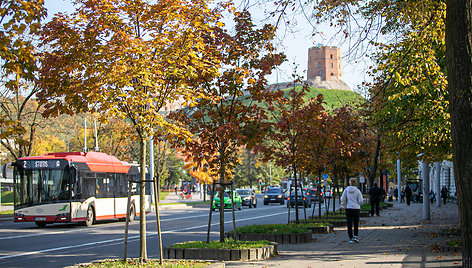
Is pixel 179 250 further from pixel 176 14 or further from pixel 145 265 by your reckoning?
pixel 176 14

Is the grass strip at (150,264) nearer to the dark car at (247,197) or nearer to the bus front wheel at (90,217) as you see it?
the bus front wheel at (90,217)

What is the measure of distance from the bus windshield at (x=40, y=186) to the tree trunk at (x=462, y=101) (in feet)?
66.7

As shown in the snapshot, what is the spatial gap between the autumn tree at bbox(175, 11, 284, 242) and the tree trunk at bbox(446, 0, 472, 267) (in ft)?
17.6

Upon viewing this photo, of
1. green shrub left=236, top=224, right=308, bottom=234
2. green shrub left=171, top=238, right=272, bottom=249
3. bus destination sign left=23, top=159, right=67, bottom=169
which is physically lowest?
green shrub left=236, top=224, right=308, bottom=234

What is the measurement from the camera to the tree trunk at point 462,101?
8148mm

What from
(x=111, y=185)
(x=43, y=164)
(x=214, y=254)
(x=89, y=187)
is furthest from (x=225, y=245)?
(x=111, y=185)

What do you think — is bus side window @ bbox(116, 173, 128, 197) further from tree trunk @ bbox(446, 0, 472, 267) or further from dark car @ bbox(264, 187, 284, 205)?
dark car @ bbox(264, 187, 284, 205)

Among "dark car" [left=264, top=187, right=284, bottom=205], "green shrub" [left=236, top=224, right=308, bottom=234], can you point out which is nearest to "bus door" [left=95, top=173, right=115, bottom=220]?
"green shrub" [left=236, top=224, right=308, bottom=234]

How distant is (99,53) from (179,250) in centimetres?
418

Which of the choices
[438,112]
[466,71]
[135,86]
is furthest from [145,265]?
[438,112]

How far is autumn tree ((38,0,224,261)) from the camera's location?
1004 cm

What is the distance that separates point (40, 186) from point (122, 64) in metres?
17.3

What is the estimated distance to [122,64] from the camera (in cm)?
1015

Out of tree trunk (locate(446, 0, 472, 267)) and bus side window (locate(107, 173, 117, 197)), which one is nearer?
tree trunk (locate(446, 0, 472, 267))
